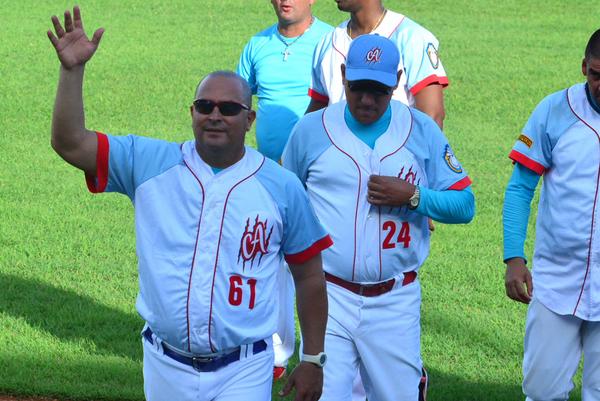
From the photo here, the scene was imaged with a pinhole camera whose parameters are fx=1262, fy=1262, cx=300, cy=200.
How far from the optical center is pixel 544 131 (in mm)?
6242

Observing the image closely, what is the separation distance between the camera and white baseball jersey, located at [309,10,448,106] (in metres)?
7.26

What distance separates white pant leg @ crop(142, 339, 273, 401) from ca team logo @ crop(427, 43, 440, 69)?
8.46ft

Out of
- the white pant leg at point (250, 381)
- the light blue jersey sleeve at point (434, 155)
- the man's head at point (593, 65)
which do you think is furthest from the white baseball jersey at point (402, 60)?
the white pant leg at point (250, 381)

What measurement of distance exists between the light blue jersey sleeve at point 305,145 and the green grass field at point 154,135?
221 cm

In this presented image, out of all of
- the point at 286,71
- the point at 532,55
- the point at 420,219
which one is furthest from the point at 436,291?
the point at 532,55

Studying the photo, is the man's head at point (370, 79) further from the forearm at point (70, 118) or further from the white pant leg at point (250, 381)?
the forearm at point (70, 118)

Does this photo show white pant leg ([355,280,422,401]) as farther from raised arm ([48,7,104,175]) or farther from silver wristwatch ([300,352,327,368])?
raised arm ([48,7,104,175])

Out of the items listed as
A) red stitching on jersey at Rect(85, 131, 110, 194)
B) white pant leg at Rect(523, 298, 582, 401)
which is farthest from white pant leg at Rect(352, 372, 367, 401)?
red stitching on jersey at Rect(85, 131, 110, 194)

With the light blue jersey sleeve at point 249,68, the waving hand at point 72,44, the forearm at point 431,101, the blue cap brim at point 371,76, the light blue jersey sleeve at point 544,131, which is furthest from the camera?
the light blue jersey sleeve at point 249,68

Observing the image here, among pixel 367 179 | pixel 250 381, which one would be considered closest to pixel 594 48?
pixel 367 179

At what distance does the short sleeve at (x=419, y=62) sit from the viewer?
7250 mm

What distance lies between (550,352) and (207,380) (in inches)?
77.9

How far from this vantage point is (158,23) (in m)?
24.7

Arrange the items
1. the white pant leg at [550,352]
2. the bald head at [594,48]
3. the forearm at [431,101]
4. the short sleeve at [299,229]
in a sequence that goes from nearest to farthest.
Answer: the short sleeve at [299,229]
the bald head at [594,48]
the white pant leg at [550,352]
the forearm at [431,101]
